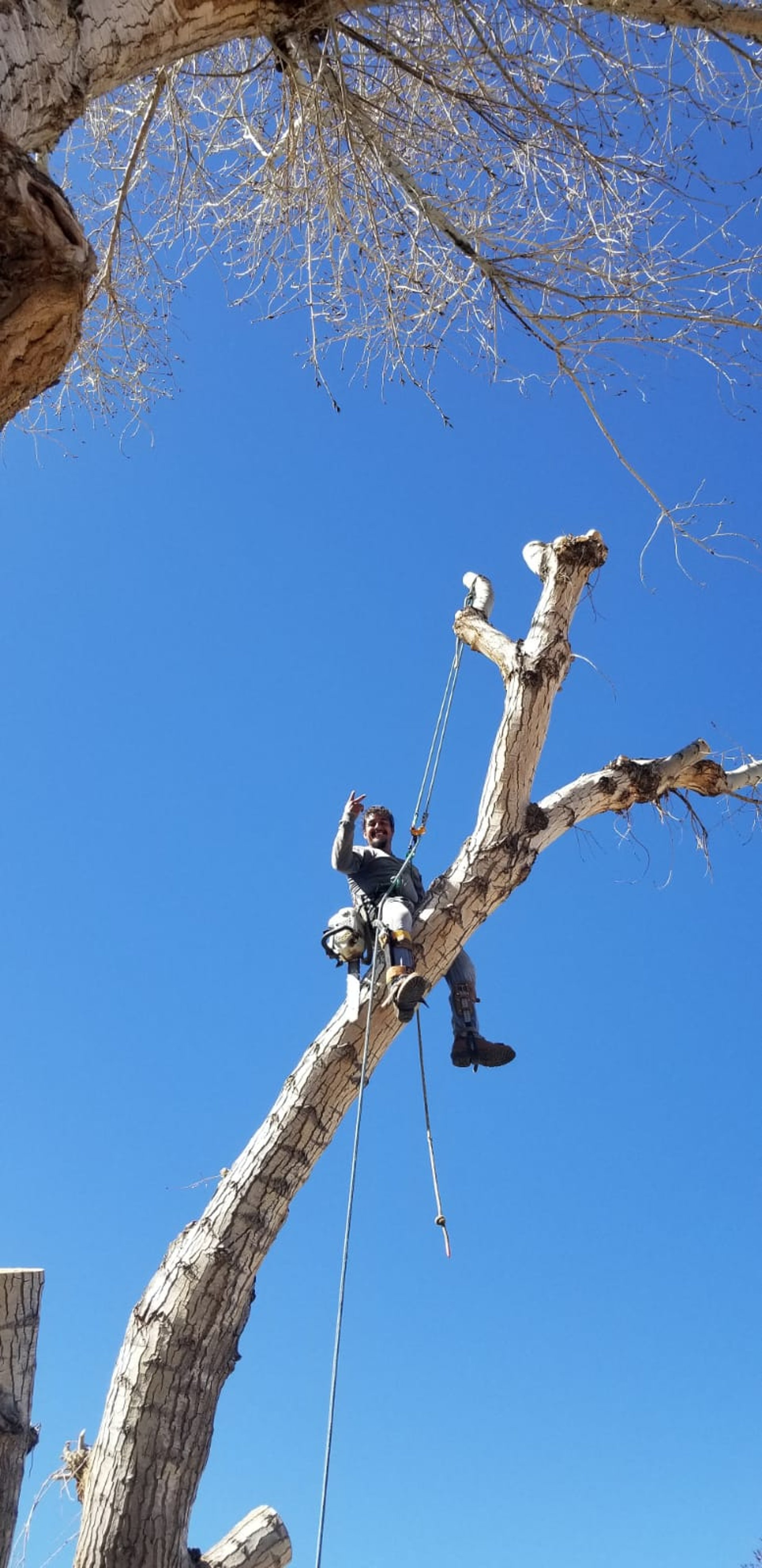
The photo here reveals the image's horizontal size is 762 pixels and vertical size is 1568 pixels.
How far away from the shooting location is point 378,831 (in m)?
6.59

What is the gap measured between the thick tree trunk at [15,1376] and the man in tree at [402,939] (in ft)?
5.88

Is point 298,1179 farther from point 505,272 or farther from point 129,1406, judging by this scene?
point 505,272

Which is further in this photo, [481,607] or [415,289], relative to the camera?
[481,607]

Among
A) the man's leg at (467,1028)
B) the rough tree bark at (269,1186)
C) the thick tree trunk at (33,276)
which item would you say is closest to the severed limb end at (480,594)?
the rough tree bark at (269,1186)

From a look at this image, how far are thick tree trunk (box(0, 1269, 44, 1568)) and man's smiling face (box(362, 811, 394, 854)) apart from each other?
12.1ft

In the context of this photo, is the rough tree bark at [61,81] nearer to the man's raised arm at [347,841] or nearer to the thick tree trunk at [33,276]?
the thick tree trunk at [33,276]

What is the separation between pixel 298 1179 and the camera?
4133 millimetres

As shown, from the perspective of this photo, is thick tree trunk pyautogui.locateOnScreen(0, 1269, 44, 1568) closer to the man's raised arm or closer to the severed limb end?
the man's raised arm

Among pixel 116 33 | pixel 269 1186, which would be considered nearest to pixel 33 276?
pixel 116 33

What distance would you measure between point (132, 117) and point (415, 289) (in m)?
1.20

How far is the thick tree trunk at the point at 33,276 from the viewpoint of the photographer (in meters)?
1.88

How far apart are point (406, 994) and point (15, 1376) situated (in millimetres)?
1902

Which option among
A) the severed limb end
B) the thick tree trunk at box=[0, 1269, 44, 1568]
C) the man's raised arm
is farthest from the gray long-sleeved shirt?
the thick tree trunk at box=[0, 1269, 44, 1568]

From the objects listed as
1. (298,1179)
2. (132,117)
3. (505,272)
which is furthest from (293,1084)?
(132,117)
